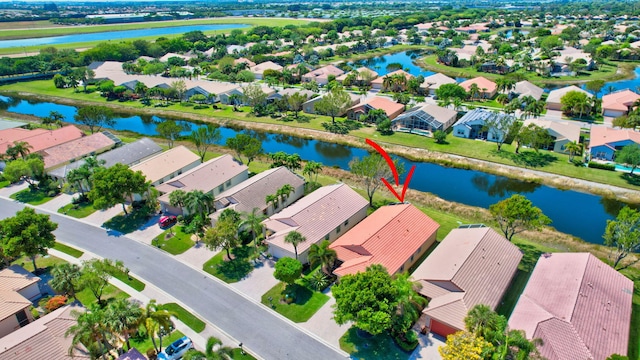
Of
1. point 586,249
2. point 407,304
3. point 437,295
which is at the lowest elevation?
point 586,249

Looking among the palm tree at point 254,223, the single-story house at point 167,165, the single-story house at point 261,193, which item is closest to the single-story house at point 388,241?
the palm tree at point 254,223

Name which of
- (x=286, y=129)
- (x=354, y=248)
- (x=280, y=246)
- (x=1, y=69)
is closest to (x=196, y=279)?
(x=280, y=246)

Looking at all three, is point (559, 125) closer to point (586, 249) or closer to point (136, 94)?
point (586, 249)

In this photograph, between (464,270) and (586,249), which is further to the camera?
(586,249)

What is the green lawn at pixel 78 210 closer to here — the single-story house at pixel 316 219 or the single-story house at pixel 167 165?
the single-story house at pixel 167 165

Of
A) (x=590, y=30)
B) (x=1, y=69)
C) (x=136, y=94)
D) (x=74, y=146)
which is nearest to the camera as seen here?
(x=74, y=146)

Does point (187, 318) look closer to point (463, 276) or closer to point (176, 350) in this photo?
point (176, 350)

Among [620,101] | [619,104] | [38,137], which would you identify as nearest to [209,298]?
[38,137]
